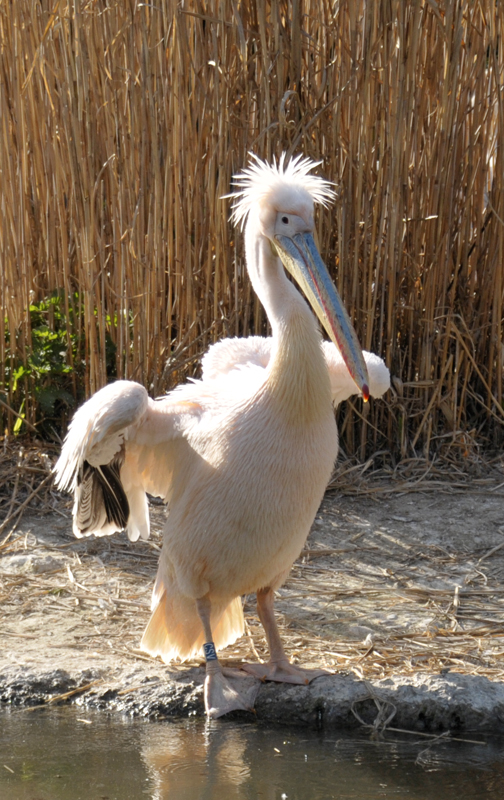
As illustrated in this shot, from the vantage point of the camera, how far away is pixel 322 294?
2.90 metres

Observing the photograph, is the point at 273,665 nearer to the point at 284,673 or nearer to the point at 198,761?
the point at 284,673

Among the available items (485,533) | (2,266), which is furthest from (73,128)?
(485,533)

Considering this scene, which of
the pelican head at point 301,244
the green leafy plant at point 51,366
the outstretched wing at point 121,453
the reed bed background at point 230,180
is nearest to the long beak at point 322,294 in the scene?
the pelican head at point 301,244

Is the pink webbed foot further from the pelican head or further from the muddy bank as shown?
the pelican head

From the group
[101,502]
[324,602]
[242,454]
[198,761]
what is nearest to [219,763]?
[198,761]

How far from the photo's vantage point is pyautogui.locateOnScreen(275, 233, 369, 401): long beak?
286 centimetres

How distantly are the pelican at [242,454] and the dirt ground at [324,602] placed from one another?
191 millimetres

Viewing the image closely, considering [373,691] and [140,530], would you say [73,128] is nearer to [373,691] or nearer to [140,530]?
[140,530]

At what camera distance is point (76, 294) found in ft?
15.4

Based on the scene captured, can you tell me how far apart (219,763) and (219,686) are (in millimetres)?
326

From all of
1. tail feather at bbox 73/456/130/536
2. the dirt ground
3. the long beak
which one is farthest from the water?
the long beak

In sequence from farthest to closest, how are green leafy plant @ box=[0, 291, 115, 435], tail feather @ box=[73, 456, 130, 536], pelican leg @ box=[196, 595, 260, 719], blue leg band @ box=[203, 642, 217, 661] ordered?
green leafy plant @ box=[0, 291, 115, 435]
tail feather @ box=[73, 456, 130, 536]
blue leg band @ box=[203, 642, 217, 661]
pelican leg @ box=[196, 595, 260, 719]

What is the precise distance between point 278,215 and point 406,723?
156 centimetres

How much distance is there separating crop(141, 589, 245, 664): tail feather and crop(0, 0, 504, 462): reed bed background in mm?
1430
